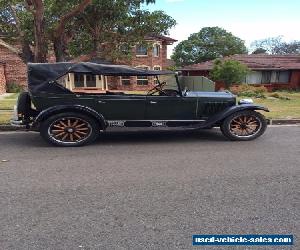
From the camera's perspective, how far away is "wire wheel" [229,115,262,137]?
7512mm

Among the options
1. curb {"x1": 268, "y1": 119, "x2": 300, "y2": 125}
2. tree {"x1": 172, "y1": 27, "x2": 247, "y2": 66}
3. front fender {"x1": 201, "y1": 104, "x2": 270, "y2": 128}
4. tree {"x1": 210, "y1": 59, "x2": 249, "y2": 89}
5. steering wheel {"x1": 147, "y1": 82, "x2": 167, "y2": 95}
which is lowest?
curb {"x1": 268, "y1": 119, "x2": 300, "y2": 125}

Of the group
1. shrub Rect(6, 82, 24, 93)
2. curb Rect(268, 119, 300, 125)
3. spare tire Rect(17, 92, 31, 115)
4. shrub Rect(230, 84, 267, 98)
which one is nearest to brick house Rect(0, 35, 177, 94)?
shrub Rect(6, 82, 24, 93)

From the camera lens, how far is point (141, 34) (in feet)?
47.5

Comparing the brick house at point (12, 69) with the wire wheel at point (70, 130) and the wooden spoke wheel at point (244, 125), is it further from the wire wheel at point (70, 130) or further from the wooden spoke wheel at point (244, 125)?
the wooden spoke wheel at point (244, 125)

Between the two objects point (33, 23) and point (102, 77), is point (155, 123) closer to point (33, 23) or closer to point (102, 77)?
point (102, 77)

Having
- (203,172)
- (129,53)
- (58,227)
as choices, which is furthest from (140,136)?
(129,53)

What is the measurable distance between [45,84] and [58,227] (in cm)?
407

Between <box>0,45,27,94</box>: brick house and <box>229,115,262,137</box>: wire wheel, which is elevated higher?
<box>0,45,27,94</box>: brick house

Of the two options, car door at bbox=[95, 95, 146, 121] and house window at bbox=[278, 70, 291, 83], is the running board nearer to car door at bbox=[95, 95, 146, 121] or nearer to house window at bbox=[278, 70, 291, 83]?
car door at bbox=[95, 95, 146, 121]

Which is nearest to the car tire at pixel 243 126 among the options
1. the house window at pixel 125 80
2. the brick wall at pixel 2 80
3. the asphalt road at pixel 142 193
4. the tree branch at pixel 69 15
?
the asphalt road at pixel 142 193

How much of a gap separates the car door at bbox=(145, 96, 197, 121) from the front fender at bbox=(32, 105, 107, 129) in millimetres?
1016

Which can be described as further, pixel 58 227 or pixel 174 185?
pixel 174 185

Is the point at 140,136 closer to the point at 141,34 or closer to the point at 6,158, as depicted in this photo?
the point at 6,158

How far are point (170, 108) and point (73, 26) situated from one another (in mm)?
8276
